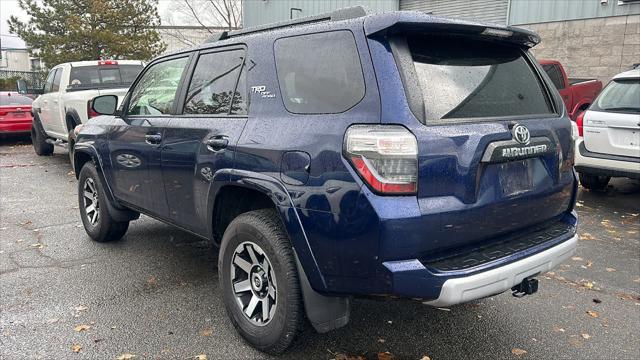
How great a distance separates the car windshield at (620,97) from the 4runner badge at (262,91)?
5259 mm

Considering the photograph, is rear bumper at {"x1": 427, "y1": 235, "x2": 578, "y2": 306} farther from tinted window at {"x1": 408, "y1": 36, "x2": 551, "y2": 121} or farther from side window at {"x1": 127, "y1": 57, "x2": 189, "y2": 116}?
side window at {"x1": 127, "y1": 57, "x2": 189, "y2": 116}

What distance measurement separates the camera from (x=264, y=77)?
10.3 ft

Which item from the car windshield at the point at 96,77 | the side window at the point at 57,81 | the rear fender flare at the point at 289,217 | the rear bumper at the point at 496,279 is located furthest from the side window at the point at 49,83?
the rear bumper at the point at 496,279

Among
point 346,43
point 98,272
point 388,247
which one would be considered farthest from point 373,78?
point 98,272

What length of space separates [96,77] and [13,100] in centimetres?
563

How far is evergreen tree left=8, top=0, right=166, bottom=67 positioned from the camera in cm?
2278

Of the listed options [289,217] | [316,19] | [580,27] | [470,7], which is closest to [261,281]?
[289,217]

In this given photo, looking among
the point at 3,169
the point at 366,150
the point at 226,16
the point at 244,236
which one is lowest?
the point at 3,169

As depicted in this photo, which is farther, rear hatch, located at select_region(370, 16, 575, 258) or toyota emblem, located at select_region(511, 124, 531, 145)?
toyota emblem, located at select_region(511, 124, 531, 145)

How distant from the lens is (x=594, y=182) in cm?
779

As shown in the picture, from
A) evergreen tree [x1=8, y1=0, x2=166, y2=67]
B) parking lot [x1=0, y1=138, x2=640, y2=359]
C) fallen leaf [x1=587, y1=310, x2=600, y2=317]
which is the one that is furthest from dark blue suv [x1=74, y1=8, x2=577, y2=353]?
evergreen tree [x1=8, y1=0, x2=166, y2=67]

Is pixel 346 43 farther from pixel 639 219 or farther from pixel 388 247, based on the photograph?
pixel 639 219

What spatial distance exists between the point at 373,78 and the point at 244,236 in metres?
1.23

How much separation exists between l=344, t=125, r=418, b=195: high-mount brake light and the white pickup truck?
292 inches
